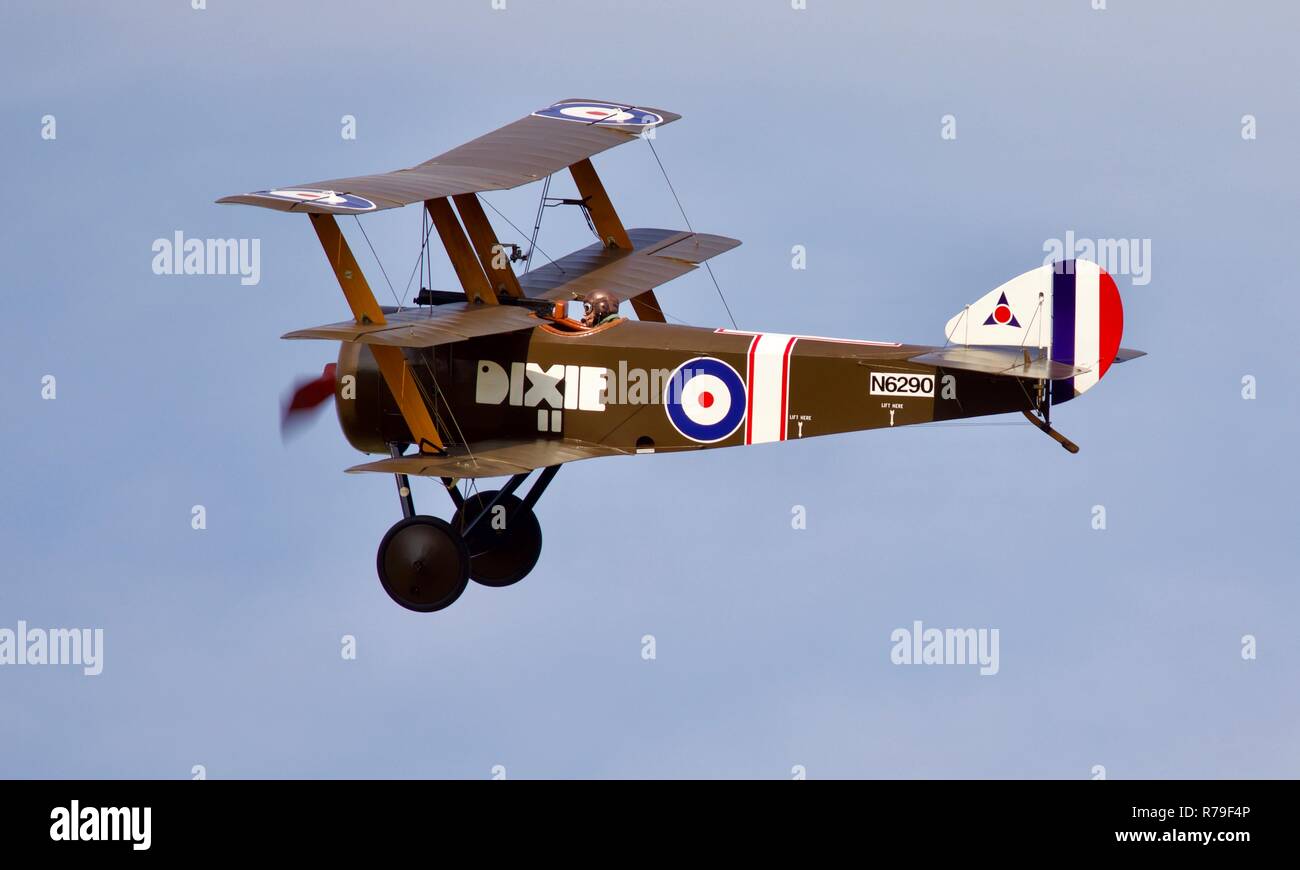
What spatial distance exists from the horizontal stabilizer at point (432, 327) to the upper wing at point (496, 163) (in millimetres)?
1124

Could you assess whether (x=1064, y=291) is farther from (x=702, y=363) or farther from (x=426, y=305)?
(x=426, y=305)

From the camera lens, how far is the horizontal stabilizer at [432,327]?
29.2 metres

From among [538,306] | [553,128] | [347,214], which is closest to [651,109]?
[553,128]

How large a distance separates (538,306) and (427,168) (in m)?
1.70

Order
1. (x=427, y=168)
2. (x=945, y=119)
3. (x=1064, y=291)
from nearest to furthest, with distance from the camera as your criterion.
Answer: (x=1064, y=291) < (x=427, y=168) < (x=945, y=119)

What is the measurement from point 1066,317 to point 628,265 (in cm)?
550

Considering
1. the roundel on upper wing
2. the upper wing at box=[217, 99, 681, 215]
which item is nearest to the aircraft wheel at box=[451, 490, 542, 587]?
the upper wing at box=[217, 99, 681, 215]

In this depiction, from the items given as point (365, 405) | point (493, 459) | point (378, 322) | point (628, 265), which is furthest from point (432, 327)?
point (628, 265)

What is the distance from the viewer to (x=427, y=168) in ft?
101

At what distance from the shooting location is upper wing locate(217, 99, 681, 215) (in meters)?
29.1

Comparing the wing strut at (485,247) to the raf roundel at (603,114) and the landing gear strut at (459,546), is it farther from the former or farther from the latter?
the raf roundel at (603,114)

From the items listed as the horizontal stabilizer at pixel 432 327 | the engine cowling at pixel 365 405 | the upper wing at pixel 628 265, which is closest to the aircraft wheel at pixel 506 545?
the engine cowling at pixel 365 405

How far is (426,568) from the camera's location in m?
29.6

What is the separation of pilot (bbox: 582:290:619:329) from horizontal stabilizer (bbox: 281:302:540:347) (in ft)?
1.70
